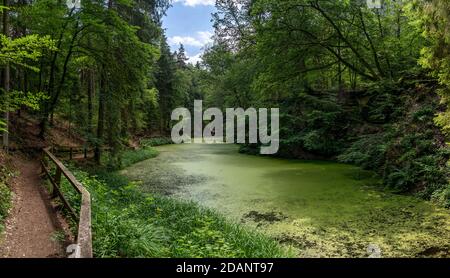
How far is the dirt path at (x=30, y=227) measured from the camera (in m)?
4.34

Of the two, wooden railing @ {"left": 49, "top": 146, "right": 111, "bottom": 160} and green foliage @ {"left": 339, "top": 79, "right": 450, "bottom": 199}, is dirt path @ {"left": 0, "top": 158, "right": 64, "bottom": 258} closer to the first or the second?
wooden railing @ {"left": 49, "top": 146, "right": 111, "bottom": 160}

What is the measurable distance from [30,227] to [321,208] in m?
5.89

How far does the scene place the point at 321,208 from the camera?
825cm

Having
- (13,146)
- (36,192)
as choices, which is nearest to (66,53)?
(13,146)

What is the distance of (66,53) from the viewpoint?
13375 millimetres

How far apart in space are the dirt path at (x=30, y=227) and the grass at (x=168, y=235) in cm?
48

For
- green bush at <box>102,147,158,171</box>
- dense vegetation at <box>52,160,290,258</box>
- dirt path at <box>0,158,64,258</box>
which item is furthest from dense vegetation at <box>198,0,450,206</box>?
green bush at <box>102,147,158,171</box>

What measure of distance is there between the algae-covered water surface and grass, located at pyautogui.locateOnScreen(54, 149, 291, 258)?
76cm

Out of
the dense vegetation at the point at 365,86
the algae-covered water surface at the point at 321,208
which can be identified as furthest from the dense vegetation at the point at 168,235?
the dense vegetation at the point at 365,86

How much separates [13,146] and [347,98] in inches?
604

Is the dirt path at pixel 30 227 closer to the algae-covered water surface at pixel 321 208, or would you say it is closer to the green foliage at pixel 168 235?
the green foliage at pixel 168 235

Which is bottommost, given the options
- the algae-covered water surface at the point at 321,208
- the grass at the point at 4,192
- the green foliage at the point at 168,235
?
the algae-covered water surface at the point at 321,208

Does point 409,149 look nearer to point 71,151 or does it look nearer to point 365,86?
point 365,86

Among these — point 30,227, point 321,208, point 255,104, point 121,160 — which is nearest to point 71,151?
point 121,160
